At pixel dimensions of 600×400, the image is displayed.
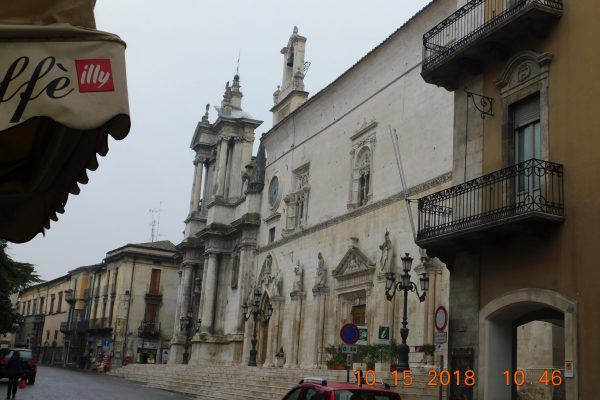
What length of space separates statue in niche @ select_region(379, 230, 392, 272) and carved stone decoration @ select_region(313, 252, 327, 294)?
515 cm

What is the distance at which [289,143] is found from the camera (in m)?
38.4

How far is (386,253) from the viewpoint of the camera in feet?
86.9

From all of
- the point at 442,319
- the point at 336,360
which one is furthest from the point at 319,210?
the point at 442,319

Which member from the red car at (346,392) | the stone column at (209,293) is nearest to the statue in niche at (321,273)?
the stone column at (209,293)

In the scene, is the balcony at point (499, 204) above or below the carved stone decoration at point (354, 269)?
below

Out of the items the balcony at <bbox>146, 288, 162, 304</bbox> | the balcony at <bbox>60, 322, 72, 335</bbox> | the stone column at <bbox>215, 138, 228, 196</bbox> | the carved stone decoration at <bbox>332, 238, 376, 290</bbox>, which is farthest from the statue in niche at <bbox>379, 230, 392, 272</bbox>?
the balcony at <bbox>60, 322, 72, 335</bbox>

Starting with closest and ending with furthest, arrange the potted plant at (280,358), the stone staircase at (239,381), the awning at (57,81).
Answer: the awning at (57,81)
the stone staircase at (239,381)
the potted plant at (280,358)

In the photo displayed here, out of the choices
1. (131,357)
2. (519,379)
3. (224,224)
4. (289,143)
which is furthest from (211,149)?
(519,379)

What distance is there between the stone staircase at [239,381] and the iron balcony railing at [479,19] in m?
8.59

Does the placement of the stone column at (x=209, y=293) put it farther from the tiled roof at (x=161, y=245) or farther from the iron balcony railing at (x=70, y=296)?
the iron balcony railing at (x=70, y=296)

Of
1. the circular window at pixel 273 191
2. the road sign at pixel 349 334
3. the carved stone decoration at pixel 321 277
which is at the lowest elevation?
the road sign at pixel 349 334

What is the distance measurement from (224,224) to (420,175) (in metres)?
22.9

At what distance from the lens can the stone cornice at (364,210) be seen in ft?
79.6

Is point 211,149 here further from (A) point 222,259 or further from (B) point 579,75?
(B) point 579,75
